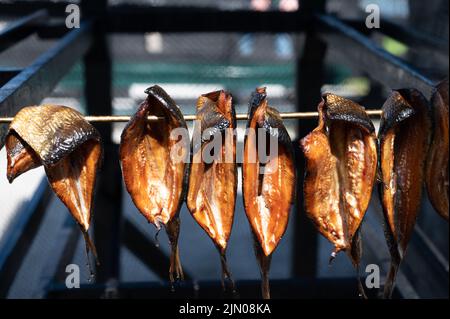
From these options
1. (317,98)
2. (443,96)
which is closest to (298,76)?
(317,98)

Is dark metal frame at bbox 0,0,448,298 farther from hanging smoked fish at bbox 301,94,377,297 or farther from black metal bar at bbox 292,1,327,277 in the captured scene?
hanging smoked fish at bbox 301,94,377,297

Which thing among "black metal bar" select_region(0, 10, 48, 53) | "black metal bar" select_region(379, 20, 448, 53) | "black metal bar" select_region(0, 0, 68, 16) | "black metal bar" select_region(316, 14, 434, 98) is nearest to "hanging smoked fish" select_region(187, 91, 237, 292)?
"black metal bar" select_region(316, 14, 434, 98)

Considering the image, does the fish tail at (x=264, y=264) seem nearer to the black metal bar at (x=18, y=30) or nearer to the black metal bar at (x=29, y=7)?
the black metal bar at (x=18, y=30)

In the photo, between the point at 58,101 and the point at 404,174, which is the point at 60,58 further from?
the point at 58,101

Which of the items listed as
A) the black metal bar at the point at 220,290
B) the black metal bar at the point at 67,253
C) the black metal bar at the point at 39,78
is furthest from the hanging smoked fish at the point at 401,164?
the black metal bar at the point at 67,253

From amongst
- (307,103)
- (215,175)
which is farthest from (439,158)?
(307,103)

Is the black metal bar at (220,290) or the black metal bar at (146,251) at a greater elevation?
the black metal bar at (220,290)
